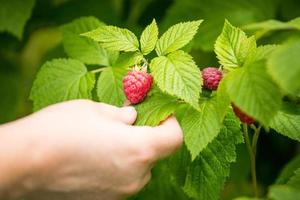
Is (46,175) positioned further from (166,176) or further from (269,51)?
(166,176)

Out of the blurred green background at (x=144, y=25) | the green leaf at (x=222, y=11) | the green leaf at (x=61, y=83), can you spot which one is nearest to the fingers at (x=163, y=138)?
the green leaf at (x=61, y=83)

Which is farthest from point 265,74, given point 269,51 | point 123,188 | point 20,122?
point 20,122

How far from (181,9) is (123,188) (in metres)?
0.97

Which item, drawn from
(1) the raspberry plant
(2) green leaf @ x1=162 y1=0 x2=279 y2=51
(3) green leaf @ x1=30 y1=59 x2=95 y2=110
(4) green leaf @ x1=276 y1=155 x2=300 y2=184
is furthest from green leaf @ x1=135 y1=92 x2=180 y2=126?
(2) green leaf @ x1=162 y1=0 x2=279 y2=51

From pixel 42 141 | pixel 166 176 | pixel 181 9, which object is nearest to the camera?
pixel 42 141

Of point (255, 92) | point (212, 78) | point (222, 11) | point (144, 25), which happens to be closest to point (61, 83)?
point (212, 78)

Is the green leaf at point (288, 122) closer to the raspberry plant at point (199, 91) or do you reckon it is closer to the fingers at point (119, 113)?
the raspberry plant at point (199, 91)

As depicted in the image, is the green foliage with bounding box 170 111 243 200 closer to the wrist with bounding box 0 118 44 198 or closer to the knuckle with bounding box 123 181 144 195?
the knuckle with bounding box 123 181 144 195

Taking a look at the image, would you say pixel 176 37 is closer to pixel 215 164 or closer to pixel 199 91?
pixel 199 91

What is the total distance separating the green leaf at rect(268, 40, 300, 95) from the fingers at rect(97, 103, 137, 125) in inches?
10.9

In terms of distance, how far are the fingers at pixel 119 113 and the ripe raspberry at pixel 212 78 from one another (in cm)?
15

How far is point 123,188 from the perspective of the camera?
80 cm

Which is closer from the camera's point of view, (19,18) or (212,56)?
(19,18)

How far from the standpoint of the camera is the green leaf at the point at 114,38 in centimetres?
94
